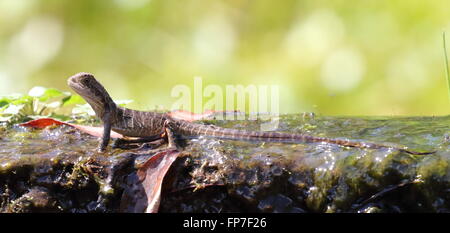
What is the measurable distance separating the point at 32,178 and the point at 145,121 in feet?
4.68

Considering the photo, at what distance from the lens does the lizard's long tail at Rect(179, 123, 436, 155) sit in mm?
3529

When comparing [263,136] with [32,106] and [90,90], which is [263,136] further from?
[32,106]

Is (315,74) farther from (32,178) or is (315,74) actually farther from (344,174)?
(32,178)

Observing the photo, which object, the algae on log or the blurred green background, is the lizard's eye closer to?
the algae on log

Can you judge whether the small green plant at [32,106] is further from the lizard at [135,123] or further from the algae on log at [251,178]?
the algae on log at [251,178]

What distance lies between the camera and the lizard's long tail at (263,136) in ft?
11.6

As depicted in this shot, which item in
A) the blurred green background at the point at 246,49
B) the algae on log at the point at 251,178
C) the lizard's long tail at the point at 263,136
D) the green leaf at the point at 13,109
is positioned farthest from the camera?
the blurred green background at the point at 246,49

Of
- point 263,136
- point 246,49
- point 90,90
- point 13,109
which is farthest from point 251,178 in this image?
point 246,49

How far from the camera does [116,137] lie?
15.3ft

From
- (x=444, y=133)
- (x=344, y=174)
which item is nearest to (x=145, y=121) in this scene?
(x=344, y=174)

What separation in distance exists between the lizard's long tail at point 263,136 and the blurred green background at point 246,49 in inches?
110

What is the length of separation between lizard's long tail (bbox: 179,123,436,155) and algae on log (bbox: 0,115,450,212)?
93 mm

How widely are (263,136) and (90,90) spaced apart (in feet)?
5.72

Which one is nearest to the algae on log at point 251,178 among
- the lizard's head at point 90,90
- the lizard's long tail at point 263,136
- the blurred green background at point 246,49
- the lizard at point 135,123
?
the lizard's long tail at point 263,136
